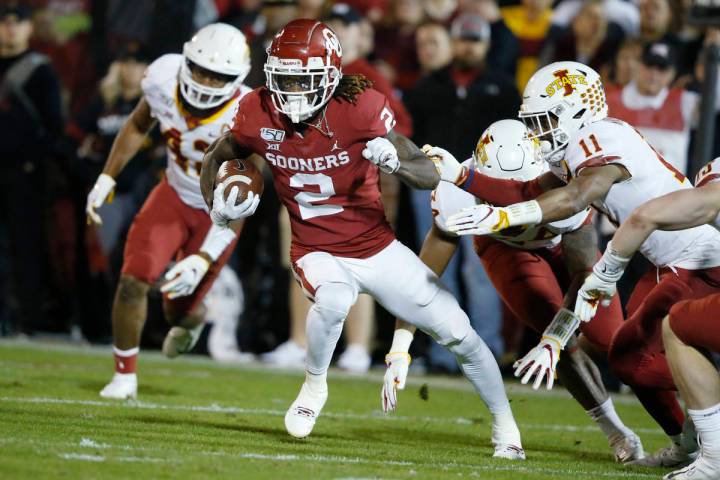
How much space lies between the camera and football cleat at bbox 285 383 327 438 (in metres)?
5.62

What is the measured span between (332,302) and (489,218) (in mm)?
849

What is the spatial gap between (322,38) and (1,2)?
259 inches

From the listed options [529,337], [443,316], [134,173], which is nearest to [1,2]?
[134,173]

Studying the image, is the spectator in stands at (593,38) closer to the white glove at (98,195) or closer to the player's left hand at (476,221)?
the white glove at (98,195)

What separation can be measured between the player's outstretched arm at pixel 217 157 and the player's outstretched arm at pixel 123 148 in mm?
1535

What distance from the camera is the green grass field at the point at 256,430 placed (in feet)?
15.5

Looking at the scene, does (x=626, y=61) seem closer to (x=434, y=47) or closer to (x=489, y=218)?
(x=434, y=47)

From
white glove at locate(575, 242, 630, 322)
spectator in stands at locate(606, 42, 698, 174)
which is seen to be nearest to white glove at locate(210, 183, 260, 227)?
white glove at locate(575, 242, 630, 322)

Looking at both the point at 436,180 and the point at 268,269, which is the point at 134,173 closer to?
the point at 268,269

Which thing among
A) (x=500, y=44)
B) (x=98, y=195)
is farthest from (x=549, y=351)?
(x=500, y=44)

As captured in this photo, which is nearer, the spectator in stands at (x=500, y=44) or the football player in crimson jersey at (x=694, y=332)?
the football player in crimson jersey at (x=694, y=332)

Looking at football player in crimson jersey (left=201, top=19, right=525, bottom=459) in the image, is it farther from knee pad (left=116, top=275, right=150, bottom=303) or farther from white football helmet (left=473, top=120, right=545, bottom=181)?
knee pad (left=116, top=275, right=150, bottom=303)

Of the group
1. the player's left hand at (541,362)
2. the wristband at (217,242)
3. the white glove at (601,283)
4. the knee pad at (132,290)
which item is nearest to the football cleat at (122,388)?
the knee pad at (132,290)

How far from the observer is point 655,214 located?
4.87m
